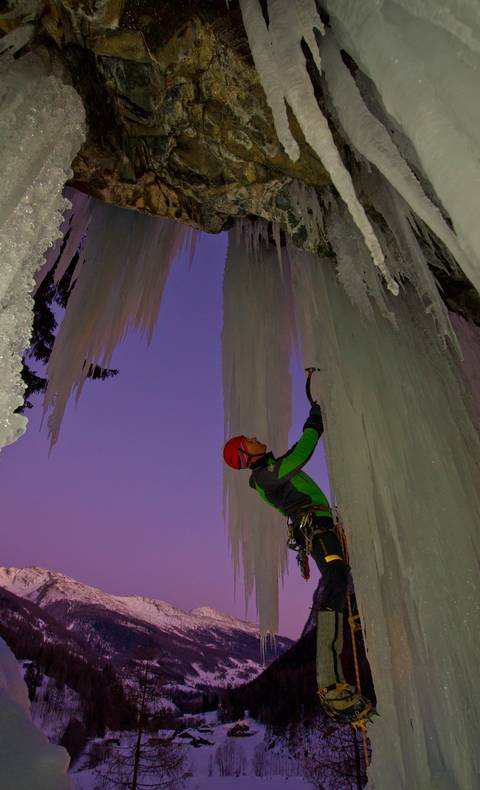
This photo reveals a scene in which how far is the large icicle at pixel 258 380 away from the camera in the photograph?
3.43m

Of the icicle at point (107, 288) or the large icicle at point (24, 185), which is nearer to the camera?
the large icicle at point (24, 185)

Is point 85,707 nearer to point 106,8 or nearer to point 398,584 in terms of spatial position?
point 398,584

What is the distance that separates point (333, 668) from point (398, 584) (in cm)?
53

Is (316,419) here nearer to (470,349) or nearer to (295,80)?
(470,349)

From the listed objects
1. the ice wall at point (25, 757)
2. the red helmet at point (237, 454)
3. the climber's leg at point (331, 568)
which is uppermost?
the red helmet at point (237, 454)

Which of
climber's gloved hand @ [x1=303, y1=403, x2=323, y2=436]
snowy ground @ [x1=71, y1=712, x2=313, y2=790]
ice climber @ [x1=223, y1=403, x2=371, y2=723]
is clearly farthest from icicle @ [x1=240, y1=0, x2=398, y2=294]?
snowy ground @ [x1=71, y1=712, x2=313, y2=790]

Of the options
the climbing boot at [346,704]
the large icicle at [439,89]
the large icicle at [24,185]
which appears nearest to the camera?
the large icicle at [439,89]

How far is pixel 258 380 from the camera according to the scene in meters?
3.53

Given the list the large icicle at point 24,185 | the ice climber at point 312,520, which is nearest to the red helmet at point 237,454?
the ice climber at point 312,520

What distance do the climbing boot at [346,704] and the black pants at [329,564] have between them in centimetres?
37

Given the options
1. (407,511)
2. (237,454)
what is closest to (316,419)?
(237,454)

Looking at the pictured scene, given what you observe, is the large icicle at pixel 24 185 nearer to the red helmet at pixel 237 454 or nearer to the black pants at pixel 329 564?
the red helmet at pixel 237 454

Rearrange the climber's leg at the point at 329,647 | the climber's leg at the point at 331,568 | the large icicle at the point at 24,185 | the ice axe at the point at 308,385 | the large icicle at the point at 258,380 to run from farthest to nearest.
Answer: the large icicle at the point at 258,380, the ice axe at the point at 308,385, the climber's leg at the point at 331,568, the climber's leg at the point at 329,647, the large icicle at the point at 24,185

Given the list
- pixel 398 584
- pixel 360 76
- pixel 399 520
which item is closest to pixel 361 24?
pixel 360 76
